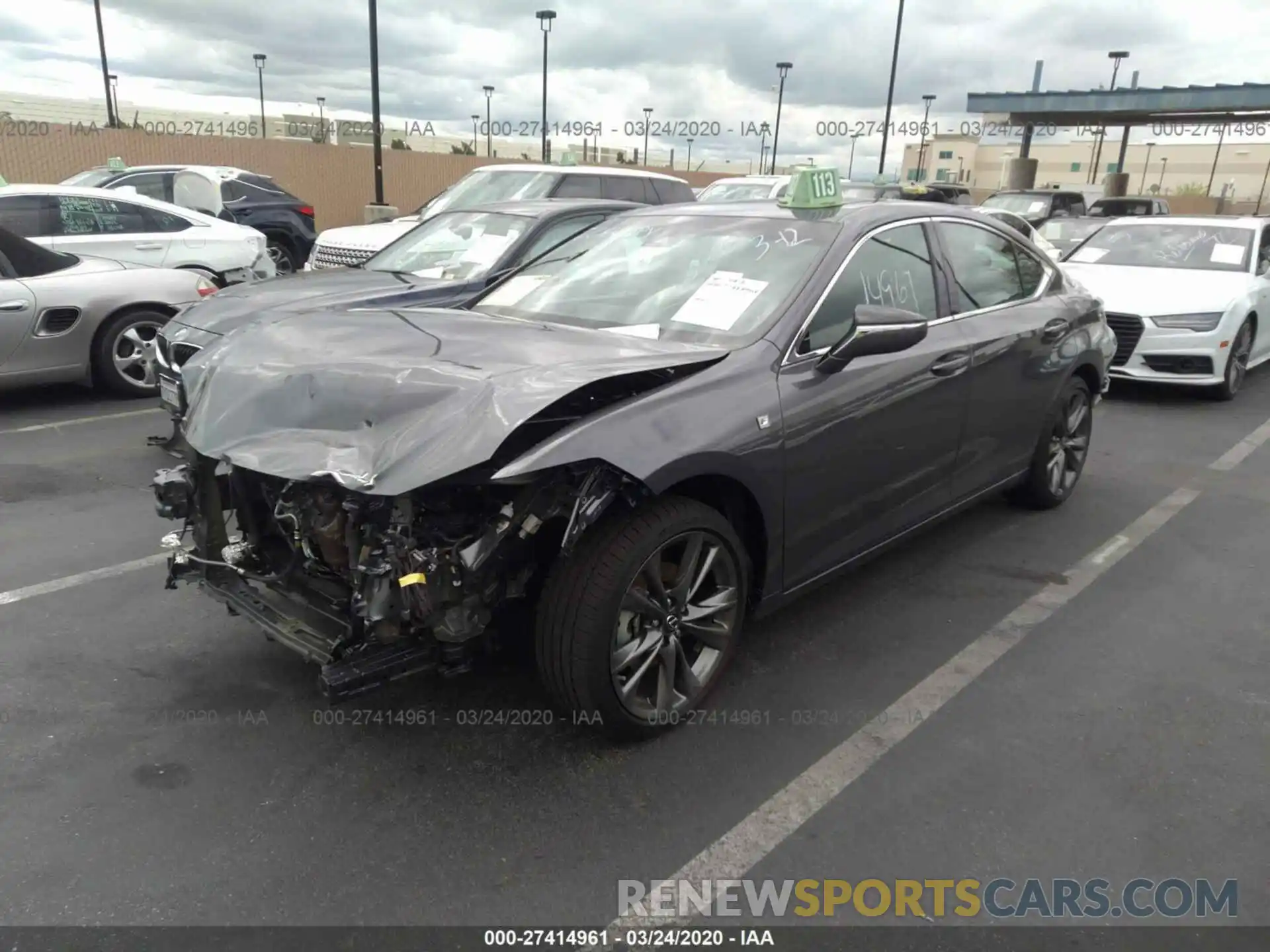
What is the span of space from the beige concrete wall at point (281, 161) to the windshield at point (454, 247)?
679 inches

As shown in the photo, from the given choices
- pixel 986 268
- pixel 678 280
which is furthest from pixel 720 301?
pixel 986 268

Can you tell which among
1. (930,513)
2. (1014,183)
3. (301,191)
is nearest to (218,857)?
(930,513)

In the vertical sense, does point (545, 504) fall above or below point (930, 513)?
above

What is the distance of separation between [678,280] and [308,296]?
3242 mm

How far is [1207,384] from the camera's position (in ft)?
26.8

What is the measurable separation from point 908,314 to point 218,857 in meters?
2.77

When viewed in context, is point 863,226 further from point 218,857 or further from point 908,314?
point 218,857

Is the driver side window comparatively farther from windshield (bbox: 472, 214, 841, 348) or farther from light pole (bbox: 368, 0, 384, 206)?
light pole (bbox: 368, 0, 384, 206)

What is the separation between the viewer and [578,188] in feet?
33.1

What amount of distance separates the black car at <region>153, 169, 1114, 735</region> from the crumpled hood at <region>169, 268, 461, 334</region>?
2006mm

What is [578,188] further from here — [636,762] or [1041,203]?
[1041,203]

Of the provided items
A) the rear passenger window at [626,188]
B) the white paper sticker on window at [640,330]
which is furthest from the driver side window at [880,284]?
the rear passenger window at [626,188]

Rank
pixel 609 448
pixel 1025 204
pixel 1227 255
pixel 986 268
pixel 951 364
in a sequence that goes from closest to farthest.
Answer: pixel 609 448, pixel 951 364, pixel 986 268, pixel 1227 255, pixel 1025 204

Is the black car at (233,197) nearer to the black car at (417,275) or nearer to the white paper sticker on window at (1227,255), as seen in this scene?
the black car at (417,275)
